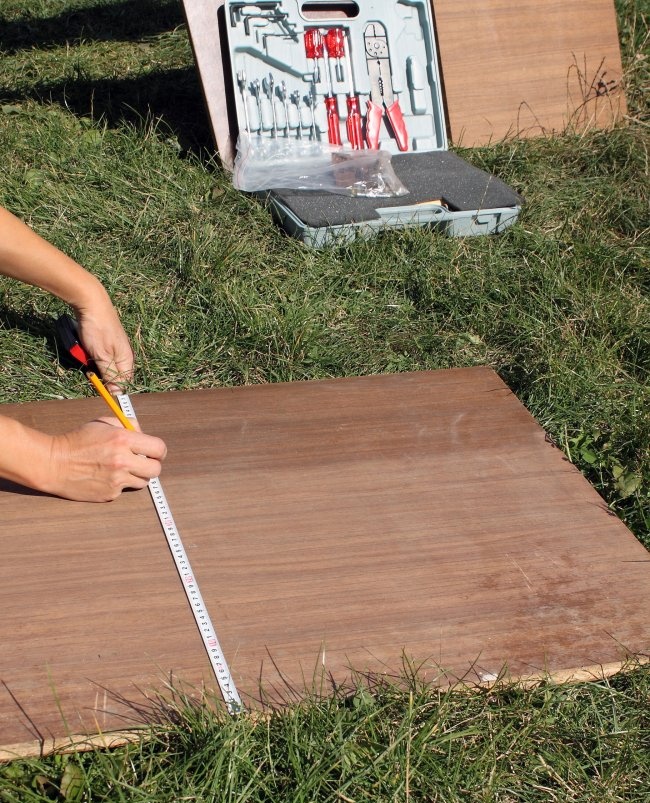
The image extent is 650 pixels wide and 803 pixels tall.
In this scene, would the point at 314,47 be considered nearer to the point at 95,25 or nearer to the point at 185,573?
the point at 95,25

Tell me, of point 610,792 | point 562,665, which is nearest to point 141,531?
point 562,665

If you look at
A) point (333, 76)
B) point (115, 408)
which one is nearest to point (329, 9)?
point (333, 76)

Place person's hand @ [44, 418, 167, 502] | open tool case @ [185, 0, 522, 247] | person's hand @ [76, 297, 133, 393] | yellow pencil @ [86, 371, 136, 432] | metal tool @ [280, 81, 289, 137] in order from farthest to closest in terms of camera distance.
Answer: metal tool @ [280, 81, 289, 137] < open tool case @ [185, 0, 522, 247] < person's hand @ [76, 297, 133, 393] < yellow pencil @ [86, 371, 136, 432] < person's hand @ [44, 418, 167, 502]

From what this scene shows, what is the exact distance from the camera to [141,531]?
6.66ft

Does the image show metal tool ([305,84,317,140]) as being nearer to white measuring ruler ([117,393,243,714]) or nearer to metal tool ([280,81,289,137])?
metal tool ([280,81,289,137])

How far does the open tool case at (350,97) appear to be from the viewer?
139 inches

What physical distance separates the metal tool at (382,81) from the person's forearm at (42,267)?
6.95 ft

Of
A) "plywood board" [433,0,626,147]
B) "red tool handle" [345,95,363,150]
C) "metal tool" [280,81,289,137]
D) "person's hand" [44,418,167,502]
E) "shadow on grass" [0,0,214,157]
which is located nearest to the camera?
"person's hand" [44,418,167,502]

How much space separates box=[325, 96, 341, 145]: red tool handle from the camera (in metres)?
4.01

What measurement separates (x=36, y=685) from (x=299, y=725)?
0.49m

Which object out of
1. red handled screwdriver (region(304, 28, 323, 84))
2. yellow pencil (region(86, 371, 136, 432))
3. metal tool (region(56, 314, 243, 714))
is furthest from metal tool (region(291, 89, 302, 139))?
yellow pencil (region(86, 371, 136, 432))

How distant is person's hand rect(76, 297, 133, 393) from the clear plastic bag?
131cm

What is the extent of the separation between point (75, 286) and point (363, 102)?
7.06 ft

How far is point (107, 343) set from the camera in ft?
8.43
